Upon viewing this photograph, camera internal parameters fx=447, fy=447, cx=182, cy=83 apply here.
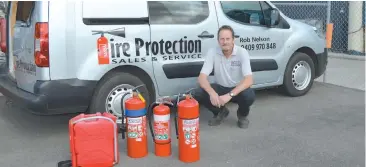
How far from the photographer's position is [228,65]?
4859mm

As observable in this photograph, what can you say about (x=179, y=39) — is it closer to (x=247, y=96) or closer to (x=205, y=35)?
(x=205, y=35)

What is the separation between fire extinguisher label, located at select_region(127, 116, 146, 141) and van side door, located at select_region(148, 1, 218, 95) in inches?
39.8

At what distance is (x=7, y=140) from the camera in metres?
4.71

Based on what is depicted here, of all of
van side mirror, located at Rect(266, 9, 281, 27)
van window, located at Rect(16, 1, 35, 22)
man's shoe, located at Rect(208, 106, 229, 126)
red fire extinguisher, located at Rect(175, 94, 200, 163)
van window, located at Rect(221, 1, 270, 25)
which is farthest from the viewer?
van side mirror, located at Rect(266, 9, 281, 27)

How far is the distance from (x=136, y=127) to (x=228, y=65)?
1392 mm

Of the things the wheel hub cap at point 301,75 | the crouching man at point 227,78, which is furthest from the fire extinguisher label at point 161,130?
the wheel hub cap at point 301,75

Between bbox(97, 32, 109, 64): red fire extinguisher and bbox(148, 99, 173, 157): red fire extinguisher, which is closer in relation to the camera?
bbox(148, 99, 173, 157): red fire extinguisher

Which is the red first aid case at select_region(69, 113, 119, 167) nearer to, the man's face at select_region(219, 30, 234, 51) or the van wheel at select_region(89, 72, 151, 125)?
the van wheel at select_region(89, 72, 151, 125)

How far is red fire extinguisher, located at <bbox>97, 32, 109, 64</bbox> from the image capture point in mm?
4430

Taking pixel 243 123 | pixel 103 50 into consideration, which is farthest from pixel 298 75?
pixel 103 50

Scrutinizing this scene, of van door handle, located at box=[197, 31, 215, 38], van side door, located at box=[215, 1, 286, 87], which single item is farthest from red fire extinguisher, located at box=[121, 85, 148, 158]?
van side door, located at box=[215, 1, 286, 87]

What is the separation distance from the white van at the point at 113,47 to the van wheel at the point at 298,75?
477 mm

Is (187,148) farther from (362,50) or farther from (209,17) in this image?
(362,50)

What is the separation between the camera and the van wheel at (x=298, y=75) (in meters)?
6.23
